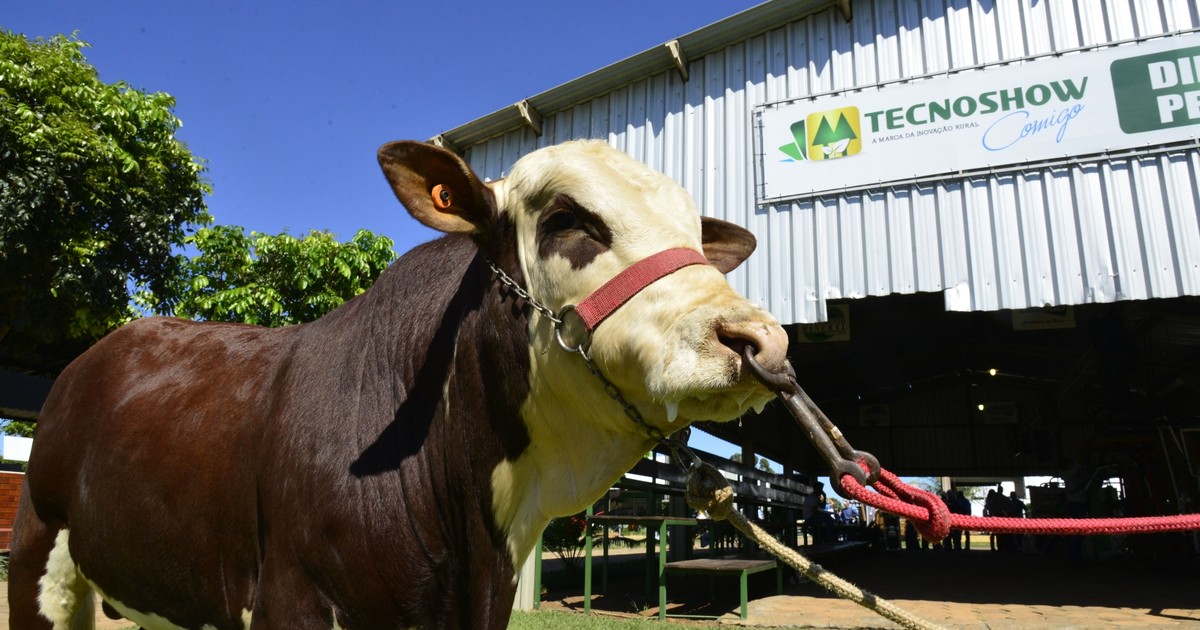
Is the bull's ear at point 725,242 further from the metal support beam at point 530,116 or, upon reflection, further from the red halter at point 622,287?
the metal support beam at point 530,116

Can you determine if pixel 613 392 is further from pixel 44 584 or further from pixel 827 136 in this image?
pixel 827 136

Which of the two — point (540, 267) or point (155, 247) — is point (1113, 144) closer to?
point (540, 267)

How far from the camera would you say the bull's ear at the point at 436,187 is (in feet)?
5.77

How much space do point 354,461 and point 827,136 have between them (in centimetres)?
676

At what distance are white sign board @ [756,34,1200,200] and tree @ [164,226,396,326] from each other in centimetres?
594

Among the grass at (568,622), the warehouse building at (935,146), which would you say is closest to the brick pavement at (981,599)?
Answer: the grass at (568,622)

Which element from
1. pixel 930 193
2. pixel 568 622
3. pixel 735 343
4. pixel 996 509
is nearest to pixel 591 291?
pixel 735 343

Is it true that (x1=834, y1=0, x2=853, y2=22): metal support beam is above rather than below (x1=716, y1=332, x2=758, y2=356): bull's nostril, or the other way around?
above

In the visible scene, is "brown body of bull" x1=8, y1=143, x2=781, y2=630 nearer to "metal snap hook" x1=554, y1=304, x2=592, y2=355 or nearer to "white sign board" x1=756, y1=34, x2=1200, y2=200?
"metal snap hook" x1=554, y1=304, x2=592, y2=355

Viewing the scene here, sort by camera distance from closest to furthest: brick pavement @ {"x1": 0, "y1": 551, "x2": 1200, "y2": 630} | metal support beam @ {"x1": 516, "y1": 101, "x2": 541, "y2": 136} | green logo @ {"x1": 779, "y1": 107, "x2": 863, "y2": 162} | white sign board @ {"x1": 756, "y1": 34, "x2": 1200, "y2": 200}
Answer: white sign board @ {"x1": 756, "y1": 34, "x2": 1200, "y2": 200} → brick pavement @ {"x1": 0, "y1": 551, "x2": 1200, "y2": 630} → green logo @ {"x1": 779, "y1": 107, "x2": 863, "y2": 162} → metal support beam @ {"x1": 516, "y1": 101, "x2": 541, "y2": 136}

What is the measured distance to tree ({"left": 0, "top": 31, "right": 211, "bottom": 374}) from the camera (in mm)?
9500

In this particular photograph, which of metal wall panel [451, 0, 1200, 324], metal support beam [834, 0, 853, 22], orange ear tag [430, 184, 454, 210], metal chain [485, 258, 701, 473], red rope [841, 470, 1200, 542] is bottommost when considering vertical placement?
red rope [841, 470, 1200, 542]

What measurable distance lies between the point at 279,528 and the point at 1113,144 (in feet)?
24.1

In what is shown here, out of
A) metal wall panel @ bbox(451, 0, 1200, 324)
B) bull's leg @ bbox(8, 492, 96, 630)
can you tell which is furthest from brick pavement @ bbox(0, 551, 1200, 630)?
bull's leg @ bbox(8, 492, 96, 630)
